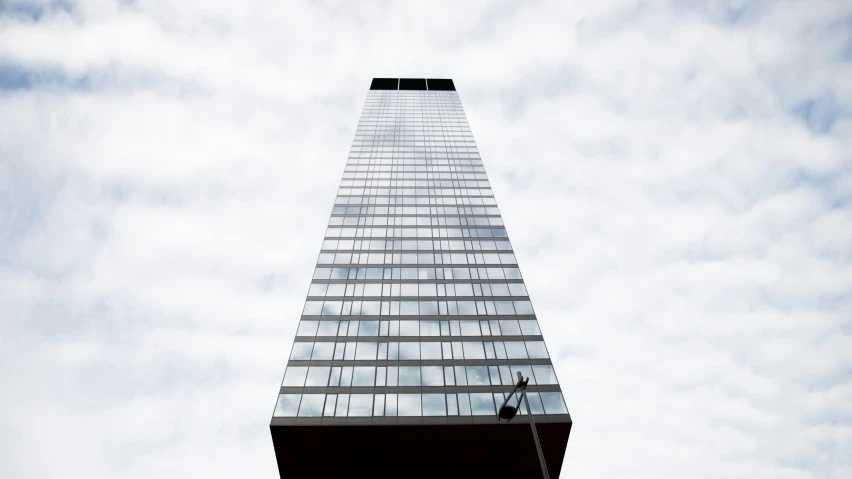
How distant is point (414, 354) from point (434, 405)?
5283mm

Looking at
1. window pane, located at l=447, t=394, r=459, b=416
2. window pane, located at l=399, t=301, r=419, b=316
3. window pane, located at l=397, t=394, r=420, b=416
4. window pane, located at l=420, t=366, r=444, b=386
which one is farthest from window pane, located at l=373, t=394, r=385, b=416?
window pane, located at l=399, t=301, r=419, b=316

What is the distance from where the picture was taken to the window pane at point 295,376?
36.1 meters

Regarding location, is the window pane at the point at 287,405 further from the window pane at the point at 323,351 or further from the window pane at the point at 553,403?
the window pane at the point at 553,403

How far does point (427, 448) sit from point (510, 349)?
10403mm

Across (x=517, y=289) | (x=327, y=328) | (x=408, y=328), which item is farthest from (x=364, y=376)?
(x=517, y=289)

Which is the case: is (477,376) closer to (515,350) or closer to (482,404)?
(482,404)

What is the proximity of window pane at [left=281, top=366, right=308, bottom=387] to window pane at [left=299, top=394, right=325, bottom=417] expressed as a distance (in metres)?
1.44

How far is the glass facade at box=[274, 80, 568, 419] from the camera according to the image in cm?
3512

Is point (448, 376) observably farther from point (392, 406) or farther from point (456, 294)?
point (456, 294)

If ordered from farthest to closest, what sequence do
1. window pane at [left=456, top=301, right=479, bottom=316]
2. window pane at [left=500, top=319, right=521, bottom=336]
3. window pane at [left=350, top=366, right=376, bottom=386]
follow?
window pane at [left=456, top=301, right=479, bottom=316], window pane at [left=500, top=319, right=521, bottom=336], window pane at [left=350, top=366, right=376, bottom=386]

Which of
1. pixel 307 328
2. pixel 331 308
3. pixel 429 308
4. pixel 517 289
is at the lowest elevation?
pixel 307 328

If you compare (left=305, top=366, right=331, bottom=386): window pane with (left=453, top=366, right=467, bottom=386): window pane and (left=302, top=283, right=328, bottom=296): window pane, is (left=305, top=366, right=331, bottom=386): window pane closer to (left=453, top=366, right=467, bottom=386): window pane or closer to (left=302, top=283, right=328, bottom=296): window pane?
(left=302, top=283, right=328, bottom=296): window pane

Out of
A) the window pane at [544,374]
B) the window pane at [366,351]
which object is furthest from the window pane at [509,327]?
the window pane at [366,351]

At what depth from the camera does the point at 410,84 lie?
122 metres
